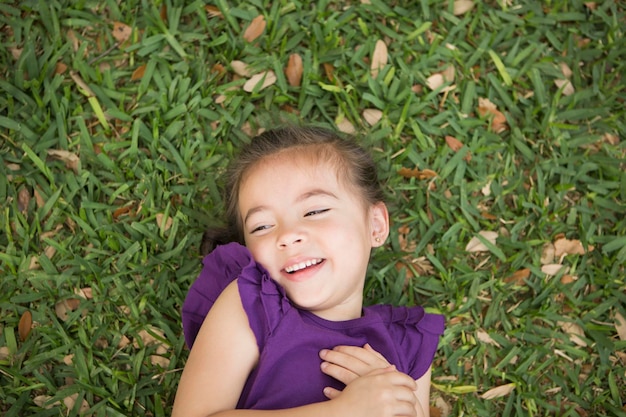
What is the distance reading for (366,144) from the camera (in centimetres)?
294

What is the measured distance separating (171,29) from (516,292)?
200cm

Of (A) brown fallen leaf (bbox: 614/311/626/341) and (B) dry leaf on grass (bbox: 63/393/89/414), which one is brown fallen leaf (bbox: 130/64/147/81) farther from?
(A) brown fallen leaf (bbox: 614/311/626/341)

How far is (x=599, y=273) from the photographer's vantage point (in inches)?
117

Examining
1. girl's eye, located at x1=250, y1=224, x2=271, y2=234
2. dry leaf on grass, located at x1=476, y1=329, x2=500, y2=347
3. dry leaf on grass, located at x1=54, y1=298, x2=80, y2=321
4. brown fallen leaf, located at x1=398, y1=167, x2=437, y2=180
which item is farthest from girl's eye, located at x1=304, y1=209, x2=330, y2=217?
dry leaf on grass, located at x1=54, y1=298, x2=80, y2=321

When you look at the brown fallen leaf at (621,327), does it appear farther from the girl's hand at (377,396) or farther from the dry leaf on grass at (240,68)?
the dry leaf on grass at (240,68)

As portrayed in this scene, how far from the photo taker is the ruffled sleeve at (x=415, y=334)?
2.53 metres

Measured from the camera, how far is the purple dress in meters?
2.22

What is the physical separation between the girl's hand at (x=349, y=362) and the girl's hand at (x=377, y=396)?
1.3 inches

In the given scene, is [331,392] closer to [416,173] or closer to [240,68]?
[416,173]

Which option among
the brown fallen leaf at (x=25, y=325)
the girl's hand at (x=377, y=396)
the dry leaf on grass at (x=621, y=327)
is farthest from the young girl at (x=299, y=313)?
the dry leaf on grass at (x=621, y=327)

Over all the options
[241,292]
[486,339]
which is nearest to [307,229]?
[241,292]

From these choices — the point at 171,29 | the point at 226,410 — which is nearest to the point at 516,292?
the point at 226,410

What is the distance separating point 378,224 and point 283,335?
637 mm

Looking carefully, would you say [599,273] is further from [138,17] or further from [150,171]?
[138,17]
